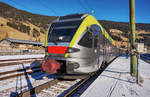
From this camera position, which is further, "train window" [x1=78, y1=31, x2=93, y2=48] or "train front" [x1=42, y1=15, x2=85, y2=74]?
"train window" [x1=78, y1=31, x2=93, y2=48]

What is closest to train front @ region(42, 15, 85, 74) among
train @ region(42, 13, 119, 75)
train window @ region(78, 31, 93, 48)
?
train @ region(42, 13, 119, 75)

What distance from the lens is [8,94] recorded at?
4.68 m

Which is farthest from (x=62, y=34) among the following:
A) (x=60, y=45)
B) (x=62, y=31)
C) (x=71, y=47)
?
(x=71, y=47)

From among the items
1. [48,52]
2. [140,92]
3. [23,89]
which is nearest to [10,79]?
[23,89]

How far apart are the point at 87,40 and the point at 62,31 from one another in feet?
4.61

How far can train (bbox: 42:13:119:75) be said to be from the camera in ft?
17.9

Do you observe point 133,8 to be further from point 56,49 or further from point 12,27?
point 12,27

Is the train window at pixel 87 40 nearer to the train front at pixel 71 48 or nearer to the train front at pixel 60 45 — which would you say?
the train front at pixel 71 48

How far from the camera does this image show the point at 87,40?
6.02 m

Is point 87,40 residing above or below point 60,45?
above

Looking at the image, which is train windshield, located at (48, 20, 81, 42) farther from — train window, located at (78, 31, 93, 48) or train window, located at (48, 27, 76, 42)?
train window, located at (78, 31, 93, 48)

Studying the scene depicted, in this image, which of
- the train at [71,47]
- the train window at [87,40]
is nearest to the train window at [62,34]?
the train at [71,47]

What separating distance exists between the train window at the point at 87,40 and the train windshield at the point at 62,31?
565 millimetres

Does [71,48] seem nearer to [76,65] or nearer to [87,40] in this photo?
[76,65]
